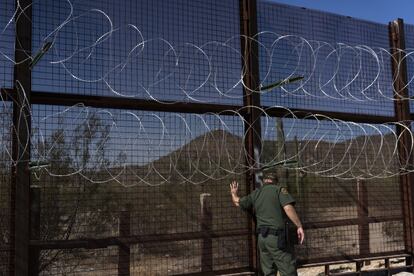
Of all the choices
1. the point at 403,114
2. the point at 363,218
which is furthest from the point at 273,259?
the point at 403,114

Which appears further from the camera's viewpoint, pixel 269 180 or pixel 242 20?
pixel 242 20

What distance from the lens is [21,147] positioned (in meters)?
5.00

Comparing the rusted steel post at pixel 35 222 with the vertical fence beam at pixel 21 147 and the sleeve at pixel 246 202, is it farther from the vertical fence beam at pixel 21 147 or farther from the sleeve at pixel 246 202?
the sleeve at pixel 246 202

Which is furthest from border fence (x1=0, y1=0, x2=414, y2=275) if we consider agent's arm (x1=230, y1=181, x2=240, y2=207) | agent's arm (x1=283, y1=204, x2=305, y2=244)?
agent's arm (x1=283, y1=204, x2=305, y2=244)

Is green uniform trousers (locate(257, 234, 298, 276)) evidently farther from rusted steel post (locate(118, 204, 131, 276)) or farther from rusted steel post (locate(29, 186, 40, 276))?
rusted steel post (locate(29, 186, 40, 276))

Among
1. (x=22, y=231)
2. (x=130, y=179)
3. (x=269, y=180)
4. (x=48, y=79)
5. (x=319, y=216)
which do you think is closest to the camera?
(x=22, y=231)

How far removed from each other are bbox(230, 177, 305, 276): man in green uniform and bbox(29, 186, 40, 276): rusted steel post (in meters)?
2.04

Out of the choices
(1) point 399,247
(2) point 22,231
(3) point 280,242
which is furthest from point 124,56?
(1) point 399,247

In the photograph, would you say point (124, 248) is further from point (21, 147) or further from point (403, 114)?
point (403, 114)

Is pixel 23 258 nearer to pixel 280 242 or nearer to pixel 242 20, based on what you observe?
pixel 280 242

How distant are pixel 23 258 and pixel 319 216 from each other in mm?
3706

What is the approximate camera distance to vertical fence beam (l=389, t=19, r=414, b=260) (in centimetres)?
755

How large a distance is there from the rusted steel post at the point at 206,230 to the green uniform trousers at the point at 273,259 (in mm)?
548

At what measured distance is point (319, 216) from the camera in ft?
23.0
